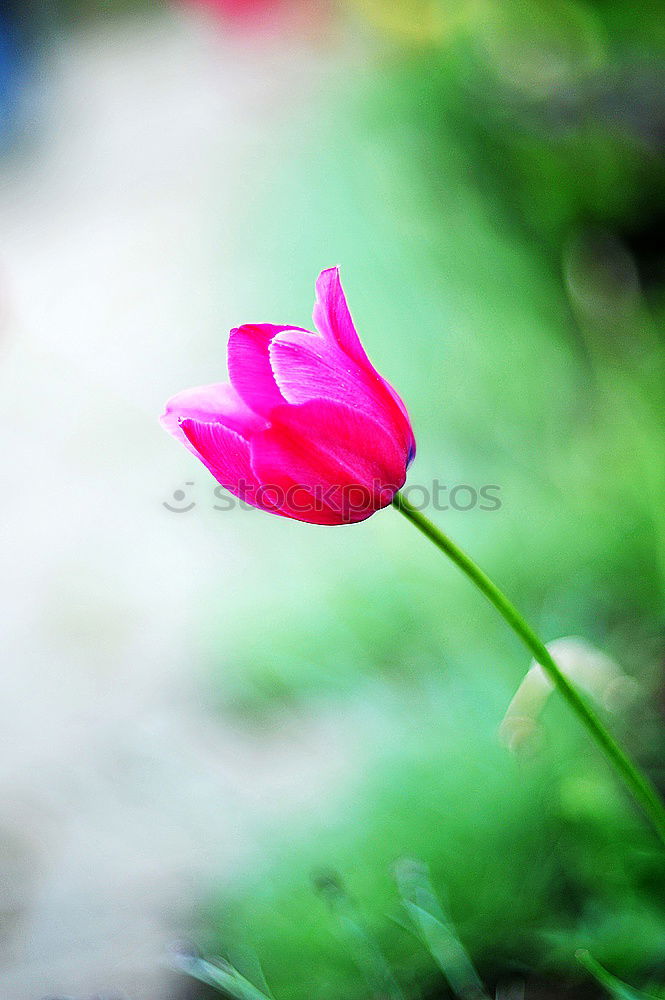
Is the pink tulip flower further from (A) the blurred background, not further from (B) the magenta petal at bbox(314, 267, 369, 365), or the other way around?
(A) the blurred background

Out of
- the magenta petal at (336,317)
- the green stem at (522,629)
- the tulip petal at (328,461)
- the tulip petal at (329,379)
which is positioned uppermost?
the magenta petal at (336,317)

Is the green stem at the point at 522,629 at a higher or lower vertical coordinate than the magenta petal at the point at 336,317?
lower

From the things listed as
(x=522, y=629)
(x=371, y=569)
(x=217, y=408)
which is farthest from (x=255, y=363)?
(x=371, y=569)

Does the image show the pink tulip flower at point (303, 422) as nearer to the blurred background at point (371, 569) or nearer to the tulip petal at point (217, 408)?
the tulip petal at point (217, 408)

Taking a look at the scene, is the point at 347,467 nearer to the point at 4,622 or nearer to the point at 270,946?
the point at 270,946

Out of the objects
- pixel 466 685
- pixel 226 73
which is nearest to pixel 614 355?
pixel 466 685

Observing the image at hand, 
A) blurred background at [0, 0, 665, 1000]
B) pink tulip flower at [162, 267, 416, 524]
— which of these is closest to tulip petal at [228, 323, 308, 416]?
pink tulip flower at [162, 267, 416, 524]

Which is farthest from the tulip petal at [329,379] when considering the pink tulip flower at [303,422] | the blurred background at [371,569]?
the blurred background at [371,569]

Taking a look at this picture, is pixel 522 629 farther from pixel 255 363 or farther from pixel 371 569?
pixel 371 569
